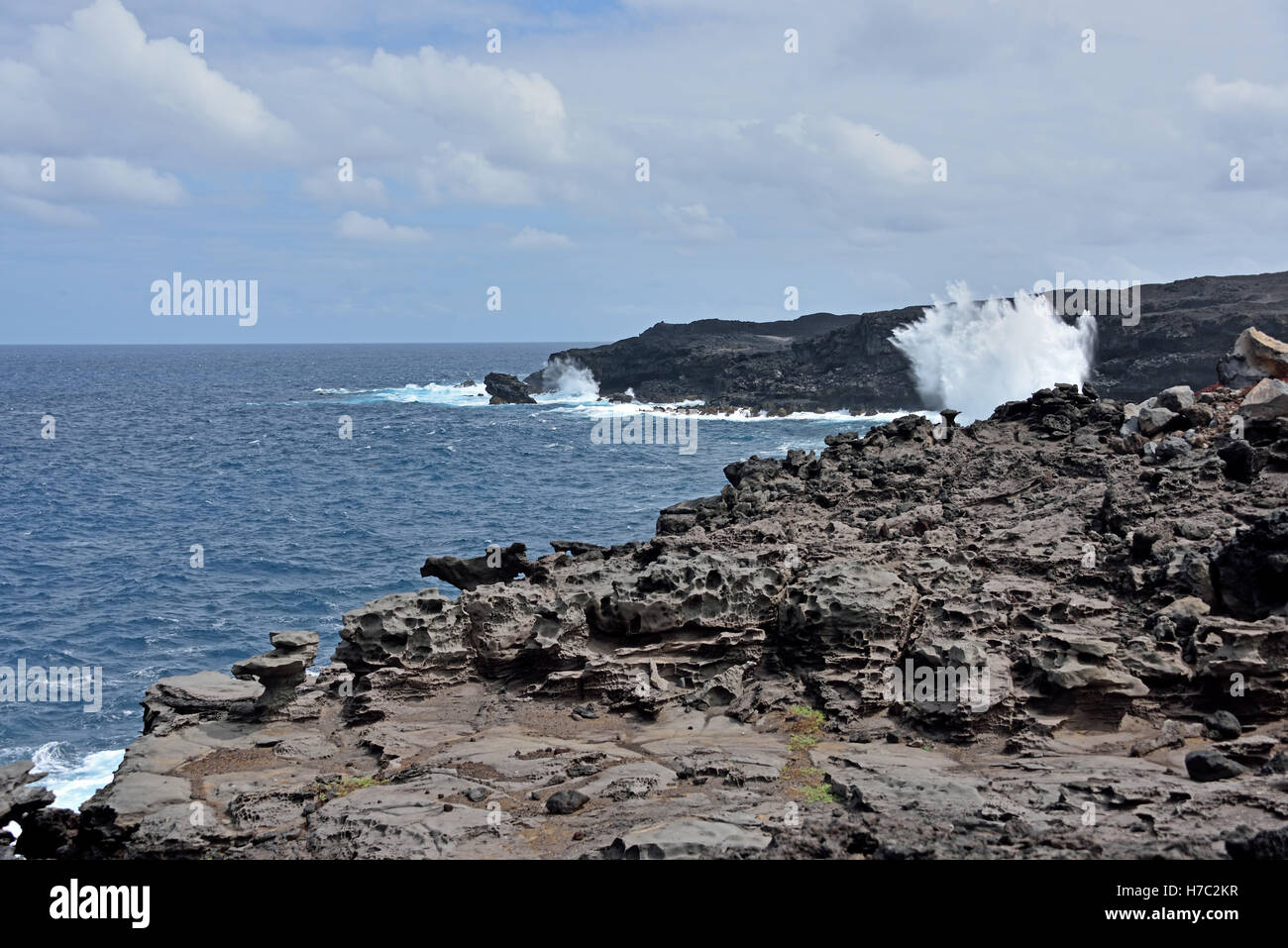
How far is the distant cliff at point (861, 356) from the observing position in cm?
8419

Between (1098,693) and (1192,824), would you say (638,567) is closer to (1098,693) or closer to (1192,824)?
(1098,693)

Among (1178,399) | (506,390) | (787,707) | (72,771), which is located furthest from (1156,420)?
(506,390)

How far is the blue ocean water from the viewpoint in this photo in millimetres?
30172

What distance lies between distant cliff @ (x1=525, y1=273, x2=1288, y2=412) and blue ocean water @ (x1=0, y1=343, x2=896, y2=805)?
973 cm

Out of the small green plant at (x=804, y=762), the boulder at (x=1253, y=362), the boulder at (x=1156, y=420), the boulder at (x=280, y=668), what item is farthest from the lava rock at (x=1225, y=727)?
the boulder at (x=1253, y=362)

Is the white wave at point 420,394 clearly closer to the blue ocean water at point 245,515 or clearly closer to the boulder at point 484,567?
the blue ocean water at point 245,515

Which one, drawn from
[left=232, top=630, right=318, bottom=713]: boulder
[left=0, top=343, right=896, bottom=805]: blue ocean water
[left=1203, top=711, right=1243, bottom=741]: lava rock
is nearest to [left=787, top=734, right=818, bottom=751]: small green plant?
[left=1203, top=711, right=1243, bottom=741]: lava rock

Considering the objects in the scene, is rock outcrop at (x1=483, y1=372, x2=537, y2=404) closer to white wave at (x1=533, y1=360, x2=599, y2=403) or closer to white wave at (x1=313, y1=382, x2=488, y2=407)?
white wave at (x1=313, y1=382, x2=488, y2=407)

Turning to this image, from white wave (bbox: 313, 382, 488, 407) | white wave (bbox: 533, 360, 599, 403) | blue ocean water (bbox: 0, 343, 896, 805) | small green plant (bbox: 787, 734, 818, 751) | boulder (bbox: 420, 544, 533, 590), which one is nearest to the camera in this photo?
small green plant (bbox: 787, 734, 818, 751)

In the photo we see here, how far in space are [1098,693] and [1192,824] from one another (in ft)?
14.1

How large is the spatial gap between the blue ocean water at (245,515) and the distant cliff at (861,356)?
9.73m

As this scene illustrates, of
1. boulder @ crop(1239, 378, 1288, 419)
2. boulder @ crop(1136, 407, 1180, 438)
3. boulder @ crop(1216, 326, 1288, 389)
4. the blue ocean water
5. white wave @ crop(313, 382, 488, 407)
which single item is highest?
Answer: white wave @ crop(313, 382, 488, 407)

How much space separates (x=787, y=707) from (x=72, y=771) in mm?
16854
